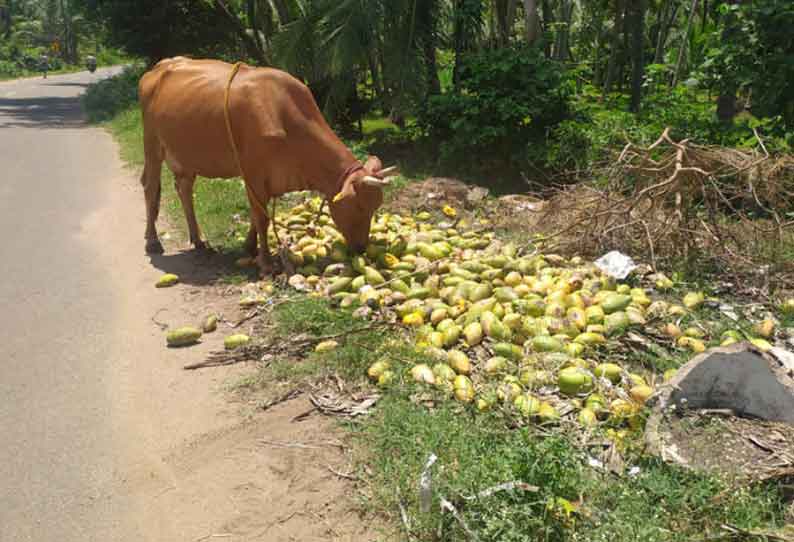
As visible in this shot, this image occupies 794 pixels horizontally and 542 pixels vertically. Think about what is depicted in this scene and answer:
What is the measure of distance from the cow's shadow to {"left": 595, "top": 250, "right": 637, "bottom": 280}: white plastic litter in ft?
11.3

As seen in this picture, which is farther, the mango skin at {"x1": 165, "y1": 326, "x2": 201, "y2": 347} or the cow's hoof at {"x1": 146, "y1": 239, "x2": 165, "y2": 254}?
the cow's hoof at {"x1": 146, "y1": 239, "x2": 165, "y2": 254}

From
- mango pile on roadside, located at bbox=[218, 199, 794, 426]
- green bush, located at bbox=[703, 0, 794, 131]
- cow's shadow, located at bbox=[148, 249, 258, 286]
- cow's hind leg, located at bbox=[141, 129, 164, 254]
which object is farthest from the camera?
green bush, located at bbox=[703, 0, 794, 131]

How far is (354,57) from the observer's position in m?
12.5

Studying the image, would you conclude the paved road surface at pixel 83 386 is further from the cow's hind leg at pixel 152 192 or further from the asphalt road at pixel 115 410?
the cow's hind leg at pixel 152 192

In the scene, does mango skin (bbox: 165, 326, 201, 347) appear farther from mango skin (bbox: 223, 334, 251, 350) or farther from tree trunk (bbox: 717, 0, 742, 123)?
tree trunk (bbox: 717, 0, 742, 123)

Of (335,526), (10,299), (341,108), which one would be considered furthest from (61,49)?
(335,526)

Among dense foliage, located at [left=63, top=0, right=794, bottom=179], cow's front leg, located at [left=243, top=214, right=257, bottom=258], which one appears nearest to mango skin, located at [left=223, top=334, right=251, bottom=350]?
cow's front leg, located at [left=243, top=214, right=257, bottom=258]

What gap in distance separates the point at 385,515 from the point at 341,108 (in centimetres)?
1220

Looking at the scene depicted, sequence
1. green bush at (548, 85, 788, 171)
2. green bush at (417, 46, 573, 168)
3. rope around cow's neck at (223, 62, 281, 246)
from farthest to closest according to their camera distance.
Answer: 1. green bush at (417, 46, 573, 168)
2. green bush at (548, 85, 788, 171)
3. rope around cow's neck at (223, 62, 281, 246)

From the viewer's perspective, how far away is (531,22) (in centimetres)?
1259

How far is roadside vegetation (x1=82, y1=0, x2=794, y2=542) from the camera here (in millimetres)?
3254

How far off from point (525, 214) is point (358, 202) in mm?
3083

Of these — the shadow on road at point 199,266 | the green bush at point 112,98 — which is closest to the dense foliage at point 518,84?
the shadow on road at point 199,266

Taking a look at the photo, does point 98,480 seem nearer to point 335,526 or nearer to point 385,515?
point 335,526
